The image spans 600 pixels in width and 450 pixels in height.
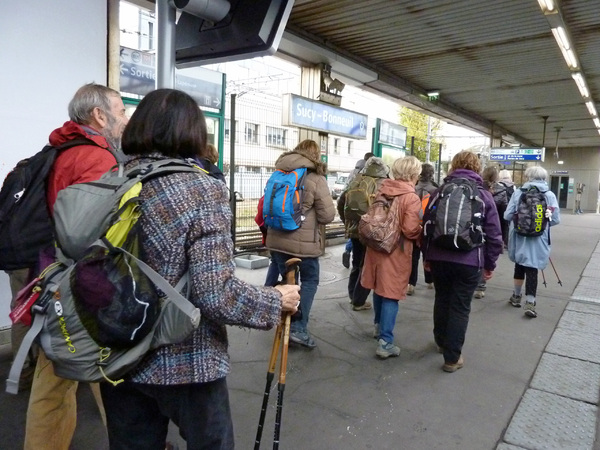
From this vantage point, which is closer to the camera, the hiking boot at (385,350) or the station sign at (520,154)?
the hiking boot at (385,350)

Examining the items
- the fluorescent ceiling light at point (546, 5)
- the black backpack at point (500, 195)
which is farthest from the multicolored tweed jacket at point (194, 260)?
the black backpack at point (500, 195)

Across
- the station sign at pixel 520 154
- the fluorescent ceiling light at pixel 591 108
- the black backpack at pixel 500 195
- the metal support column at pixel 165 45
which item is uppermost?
the fluorescent ceiling light at pixel 591 108

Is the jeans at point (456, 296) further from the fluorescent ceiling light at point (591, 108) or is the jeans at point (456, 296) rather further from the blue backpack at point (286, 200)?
the fluorescent ceiling light at point (591, 108)

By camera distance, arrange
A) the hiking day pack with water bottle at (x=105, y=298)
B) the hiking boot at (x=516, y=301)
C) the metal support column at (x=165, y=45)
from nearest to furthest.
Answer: the hiking day pack with water bottle at (x=105, y=298) → the metal support column at (x=165, y=45) → the hiking boot at (x=516, y=301)

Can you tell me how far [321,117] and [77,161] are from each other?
602cm

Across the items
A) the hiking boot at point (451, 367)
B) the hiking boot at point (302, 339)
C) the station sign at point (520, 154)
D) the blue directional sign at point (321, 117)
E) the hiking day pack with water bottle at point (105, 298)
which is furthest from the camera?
the station sign at point (520, 154)

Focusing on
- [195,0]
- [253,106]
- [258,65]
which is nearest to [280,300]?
[195,0]

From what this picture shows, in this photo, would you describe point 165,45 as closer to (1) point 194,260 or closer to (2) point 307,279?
(1) point 194,260

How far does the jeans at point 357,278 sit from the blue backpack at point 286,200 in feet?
5.37

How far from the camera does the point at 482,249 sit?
12.2ft

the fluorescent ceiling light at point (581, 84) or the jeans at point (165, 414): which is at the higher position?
the fluorescent ceiling light at point (581, 84)

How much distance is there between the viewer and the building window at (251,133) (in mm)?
8464

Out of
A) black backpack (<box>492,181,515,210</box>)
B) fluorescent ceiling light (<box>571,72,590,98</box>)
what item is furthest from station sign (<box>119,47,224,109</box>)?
fluorescent ceiling light (<box>571,72,590,98</box>)

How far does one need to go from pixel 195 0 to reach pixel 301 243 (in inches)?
85.5
